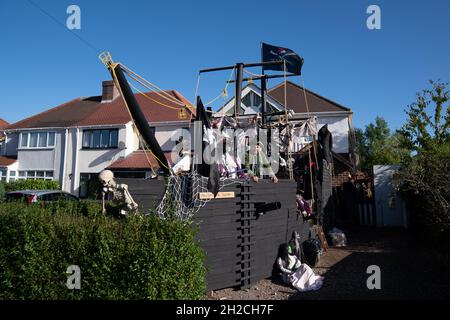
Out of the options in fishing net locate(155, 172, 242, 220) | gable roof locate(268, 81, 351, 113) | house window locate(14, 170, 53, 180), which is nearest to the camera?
fishing net locate(155, 172, 242, 220)

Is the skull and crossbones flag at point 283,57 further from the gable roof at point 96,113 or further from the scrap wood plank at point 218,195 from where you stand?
the gable roof at point 96,113

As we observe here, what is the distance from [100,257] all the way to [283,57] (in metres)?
8.85

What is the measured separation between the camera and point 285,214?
841 cm

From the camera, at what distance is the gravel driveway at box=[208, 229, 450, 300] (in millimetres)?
6359

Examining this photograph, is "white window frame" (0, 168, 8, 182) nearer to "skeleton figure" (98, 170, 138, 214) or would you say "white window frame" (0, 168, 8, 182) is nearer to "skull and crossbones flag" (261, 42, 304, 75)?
"skull and crossbones flag" (261, 42, 304, 75)

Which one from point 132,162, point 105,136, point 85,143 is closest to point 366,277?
point 132,162

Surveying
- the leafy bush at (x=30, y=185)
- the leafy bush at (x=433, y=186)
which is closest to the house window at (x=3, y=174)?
the leafy bush at (x=30, y=185)

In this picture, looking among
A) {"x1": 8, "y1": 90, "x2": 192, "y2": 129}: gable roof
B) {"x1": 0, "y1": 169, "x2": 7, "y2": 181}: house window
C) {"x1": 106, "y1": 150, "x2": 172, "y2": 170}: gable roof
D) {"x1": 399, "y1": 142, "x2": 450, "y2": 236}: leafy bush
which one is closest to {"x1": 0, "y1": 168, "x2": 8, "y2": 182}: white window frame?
{"x1": 0, "y1": 169, "x2": 7, "y2": 181}: house window

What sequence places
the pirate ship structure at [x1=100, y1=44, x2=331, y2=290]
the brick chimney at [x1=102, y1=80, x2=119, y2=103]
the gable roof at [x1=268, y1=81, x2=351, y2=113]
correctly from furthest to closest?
the brick chimney at [x1=102, y1=80, x2=119, y2=103], the gable roof at [x1=268, y1=81, x2=351, y2=113], the pirate ship structure at [x1=100, y1=44, x2=331, y2=290]

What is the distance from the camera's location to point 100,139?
2425cm

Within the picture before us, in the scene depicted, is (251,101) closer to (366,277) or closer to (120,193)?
(366,277)

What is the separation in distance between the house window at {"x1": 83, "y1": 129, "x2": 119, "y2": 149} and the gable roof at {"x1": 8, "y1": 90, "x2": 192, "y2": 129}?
573 millimetres

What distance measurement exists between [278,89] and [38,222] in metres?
22.8
